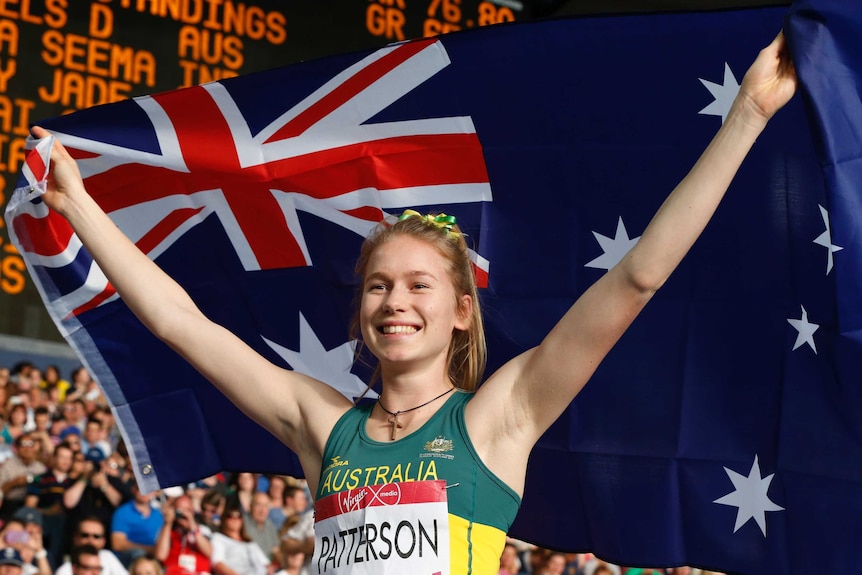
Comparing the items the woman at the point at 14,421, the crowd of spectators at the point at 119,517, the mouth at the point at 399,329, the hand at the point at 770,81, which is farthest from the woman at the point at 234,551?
the hand at the point at 770,81

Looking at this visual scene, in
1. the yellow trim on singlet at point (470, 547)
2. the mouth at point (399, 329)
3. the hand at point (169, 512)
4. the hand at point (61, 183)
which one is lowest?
the yellow trim on singlet at point (470, 547)

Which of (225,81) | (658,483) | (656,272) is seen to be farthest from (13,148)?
(656,272)

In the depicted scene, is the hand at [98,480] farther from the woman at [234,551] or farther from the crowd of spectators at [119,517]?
the woman at [234,551]

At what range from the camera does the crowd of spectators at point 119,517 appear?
6.80m

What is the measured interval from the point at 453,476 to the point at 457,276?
1.65ft

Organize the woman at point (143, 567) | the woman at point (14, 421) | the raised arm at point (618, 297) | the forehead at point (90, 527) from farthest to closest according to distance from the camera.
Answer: the woman at point (14, 421)
the forehead at point (90, 527)
the woman at point (143, 567)
the raised arm at point (618, 297)

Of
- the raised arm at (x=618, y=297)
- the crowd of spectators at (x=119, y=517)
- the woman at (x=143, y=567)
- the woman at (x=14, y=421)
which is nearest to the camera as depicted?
the raised arm at (x=618, y=297)

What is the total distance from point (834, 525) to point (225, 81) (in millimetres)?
2178

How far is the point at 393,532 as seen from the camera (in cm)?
246

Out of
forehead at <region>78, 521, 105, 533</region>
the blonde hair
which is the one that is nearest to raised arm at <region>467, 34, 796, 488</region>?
the blonde hair

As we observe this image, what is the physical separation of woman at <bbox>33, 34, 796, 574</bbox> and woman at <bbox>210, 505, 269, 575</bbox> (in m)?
4.84

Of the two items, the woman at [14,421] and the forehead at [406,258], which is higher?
the woman at [14,421]

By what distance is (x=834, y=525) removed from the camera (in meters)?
3.02

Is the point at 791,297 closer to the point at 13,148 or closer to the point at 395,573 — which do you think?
the point at 395,573
